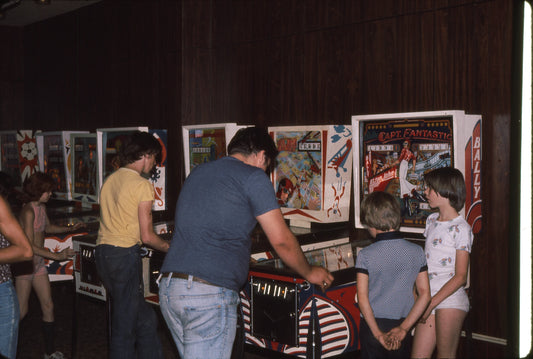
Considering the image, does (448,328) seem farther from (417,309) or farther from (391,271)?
(391,271)

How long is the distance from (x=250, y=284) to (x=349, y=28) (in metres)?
1.99

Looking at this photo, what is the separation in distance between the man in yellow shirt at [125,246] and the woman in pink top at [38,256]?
2.52 ft

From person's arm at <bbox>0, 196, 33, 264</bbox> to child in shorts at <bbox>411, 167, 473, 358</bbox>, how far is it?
168 centimetres

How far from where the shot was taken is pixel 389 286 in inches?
90.1

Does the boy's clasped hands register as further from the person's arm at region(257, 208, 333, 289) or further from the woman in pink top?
the woman in pink top

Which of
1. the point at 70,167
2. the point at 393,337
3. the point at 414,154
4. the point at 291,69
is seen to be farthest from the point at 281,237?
the point at 70,167

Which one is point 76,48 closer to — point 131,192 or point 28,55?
point 28,55

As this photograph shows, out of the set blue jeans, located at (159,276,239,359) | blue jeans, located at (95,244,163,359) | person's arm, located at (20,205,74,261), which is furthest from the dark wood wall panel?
blue jeans, located at (159,276,239,359)

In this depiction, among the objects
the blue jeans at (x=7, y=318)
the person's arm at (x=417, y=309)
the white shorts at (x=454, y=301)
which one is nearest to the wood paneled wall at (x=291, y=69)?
the white shorts at (x=454, y=301)

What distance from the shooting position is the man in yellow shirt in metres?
2.87

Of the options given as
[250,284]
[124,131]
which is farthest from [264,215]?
[124,131]

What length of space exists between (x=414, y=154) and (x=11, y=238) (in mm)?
2140

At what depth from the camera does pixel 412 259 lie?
2.28 meters

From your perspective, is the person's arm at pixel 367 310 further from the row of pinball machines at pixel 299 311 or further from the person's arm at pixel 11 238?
the person's arm at pixel 11 238
